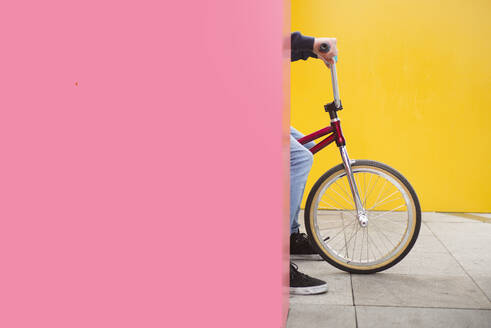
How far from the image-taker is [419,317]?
5.62 feet

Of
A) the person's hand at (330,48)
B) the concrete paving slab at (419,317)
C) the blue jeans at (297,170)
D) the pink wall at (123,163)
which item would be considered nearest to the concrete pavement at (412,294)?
the concrete paving slab at (419,317)

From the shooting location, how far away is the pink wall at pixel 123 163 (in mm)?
258

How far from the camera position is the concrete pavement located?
1.70 meters

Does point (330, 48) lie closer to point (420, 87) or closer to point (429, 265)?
point (429, 265)

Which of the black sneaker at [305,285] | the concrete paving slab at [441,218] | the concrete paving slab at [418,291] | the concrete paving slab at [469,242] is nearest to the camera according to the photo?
the concrete paving slab at [418,291]

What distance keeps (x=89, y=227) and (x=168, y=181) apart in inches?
6.3

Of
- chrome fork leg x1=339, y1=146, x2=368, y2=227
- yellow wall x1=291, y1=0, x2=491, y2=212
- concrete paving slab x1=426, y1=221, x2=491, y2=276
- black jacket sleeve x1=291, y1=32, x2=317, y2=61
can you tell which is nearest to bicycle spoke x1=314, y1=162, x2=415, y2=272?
chrome fork leg x1=339, y1=146, x2=368, y2=227

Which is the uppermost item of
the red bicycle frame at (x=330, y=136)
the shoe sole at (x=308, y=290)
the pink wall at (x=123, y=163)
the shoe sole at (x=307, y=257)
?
the pink wall at (x=123, y=163)

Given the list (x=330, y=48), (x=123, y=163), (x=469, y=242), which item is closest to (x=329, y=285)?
(x=330, y=48)

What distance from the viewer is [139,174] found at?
0.42 m

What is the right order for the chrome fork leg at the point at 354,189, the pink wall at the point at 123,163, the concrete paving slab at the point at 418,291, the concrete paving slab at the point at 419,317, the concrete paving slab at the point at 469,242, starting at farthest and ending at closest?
the concrete paving slab at the point at 469,242, the chrome fork leg at the point at 354,189, the concrete paving slab at the point at 418,291, the concrete paving slab at the point at 419,317, the pink wall at the point at 123,163

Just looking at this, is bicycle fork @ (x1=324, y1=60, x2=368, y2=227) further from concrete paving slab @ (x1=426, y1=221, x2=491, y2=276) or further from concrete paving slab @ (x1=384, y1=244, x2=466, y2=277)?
concrete paving slab @ (x1=426, y1=221, x2=491, y2=276)

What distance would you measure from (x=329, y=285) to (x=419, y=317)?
431 mm

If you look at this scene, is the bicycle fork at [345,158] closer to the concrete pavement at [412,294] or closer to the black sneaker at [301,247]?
the concrete pavement at [412,294]
